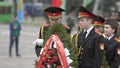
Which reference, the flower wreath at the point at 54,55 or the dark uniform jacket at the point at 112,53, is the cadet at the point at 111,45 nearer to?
the dark uniform jacket at the point at 112,53

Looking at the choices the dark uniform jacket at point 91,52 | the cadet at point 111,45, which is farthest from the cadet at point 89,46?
the cadet at point 111,45

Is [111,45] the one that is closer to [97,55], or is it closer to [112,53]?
[112,53]

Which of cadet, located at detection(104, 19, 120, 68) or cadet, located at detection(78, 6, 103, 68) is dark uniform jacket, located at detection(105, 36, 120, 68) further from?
cadet, located at detection(78, 6, 103, 68)

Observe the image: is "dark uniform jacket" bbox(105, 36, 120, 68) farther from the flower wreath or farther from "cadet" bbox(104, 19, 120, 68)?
the flower wreath

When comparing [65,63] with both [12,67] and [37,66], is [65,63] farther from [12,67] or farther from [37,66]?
[12,67]

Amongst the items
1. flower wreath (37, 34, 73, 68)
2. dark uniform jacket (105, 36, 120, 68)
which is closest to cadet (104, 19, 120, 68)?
dark uniform jacket (105, 36, 120, 68)

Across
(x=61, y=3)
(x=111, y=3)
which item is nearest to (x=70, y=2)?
(x=111, y=3)

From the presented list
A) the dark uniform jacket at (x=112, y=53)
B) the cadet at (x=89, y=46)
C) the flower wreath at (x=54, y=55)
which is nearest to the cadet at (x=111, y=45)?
the dark uniform jacket at (x=112, y=53)

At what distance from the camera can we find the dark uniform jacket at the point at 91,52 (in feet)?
24.5

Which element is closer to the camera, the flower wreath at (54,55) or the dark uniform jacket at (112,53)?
the flower wreath at (54,55)

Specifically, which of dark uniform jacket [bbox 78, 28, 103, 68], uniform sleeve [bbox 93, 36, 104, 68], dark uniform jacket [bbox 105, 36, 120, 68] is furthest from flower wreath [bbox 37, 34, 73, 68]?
dark uniform jacket [bbox 105, 36, 120, 68]

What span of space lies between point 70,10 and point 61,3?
100 ft

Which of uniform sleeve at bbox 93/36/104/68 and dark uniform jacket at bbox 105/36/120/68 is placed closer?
uniform sleeve at bbox 93/36/104/68

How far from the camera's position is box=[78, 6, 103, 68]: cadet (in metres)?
7.48
